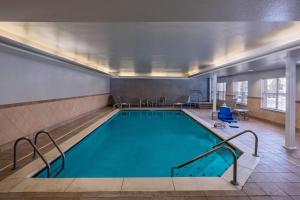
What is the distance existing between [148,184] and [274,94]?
793 cm

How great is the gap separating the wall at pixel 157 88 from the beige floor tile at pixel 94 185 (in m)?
14.0

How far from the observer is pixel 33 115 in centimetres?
619

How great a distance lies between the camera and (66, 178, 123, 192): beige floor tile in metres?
3.07

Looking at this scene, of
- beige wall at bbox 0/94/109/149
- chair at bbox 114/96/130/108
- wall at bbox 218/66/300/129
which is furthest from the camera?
chair at bbox 114/96/130/108

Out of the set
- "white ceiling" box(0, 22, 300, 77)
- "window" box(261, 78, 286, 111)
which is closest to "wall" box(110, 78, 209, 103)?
"window" box(261, 78, 286, 111)

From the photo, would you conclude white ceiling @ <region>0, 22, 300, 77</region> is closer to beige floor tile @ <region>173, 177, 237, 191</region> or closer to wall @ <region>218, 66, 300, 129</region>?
beige floor tile @ <region>173, 177, 237, 191</region>

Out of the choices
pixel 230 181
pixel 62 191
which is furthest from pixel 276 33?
pixel 62 191

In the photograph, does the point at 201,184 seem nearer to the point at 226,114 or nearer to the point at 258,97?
the point at 226,114

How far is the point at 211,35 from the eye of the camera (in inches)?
187

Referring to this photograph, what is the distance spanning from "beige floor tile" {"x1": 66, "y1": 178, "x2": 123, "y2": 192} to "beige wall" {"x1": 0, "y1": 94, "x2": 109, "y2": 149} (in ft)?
8.86

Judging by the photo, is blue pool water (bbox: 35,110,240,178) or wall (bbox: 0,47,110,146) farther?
wall (bbox: 0,47,110,146)

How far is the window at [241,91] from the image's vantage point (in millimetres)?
11727

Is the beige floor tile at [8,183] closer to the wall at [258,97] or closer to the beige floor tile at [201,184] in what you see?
the beige floor tile at [201,184]

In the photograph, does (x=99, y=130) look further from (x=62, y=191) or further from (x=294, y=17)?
(x=294, y=17)
